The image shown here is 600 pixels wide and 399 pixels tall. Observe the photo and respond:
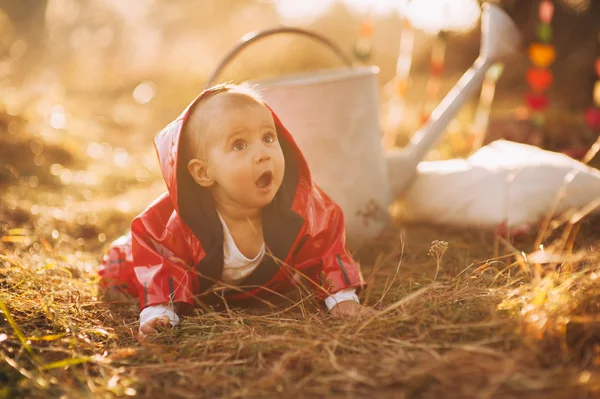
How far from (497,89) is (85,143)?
127 inches

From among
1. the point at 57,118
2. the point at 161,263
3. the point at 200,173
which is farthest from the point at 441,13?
the point at 57,118

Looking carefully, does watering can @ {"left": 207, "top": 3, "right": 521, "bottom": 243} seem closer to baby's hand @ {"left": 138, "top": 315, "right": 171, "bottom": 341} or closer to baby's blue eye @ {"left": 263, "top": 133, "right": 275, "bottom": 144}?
baby's blue eye @ {"left": 263, "top": 133, "right": 275, "bottom": 144}

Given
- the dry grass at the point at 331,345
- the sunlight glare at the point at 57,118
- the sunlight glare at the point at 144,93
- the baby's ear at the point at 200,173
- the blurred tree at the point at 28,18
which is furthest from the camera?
the blurred tree at the point at 28,18

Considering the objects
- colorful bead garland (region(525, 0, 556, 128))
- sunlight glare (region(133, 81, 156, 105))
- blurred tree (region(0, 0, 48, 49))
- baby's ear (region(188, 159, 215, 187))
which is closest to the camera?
baby's ear (region(188, 159, 215, 187))

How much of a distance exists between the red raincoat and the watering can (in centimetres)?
40

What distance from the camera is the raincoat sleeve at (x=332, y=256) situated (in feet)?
5.41

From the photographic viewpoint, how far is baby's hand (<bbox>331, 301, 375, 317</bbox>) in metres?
1.49

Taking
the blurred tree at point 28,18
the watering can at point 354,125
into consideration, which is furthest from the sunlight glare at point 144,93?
the watering can at point 354,125

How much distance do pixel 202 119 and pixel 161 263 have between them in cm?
44

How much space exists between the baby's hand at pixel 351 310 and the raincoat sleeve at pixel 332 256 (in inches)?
2.3

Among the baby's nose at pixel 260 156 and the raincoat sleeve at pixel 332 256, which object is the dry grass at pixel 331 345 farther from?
the baby's nose at pixel 260 156

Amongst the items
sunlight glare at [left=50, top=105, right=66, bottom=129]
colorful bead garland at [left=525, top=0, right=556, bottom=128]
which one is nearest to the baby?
colorful bead garland at [left=525, top=0, right=556, bottom=128]

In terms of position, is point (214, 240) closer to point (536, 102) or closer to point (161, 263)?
point (161, 263)

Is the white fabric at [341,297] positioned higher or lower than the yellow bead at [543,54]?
lower
